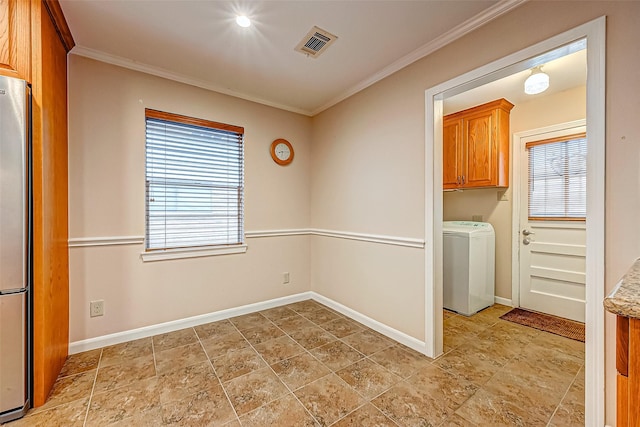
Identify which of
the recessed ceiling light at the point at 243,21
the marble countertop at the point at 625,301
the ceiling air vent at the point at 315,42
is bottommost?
the marble countertop at the point at 625,301

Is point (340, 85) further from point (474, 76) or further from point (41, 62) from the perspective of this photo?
point (41, 62)

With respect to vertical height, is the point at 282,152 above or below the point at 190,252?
above

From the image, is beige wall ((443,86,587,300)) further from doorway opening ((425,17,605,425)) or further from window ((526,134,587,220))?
doorway opening ((425,17,605,425))

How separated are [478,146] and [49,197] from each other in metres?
4.05

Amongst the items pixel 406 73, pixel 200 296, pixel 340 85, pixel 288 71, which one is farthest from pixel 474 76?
pixel 200 296

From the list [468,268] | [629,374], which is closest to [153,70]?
[629,374]

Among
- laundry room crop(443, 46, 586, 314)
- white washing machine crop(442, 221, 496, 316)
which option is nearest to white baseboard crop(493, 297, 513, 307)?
laundry room crop(443, 46, 586, 314)

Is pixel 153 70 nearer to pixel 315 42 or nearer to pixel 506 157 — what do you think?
pixel 315 42

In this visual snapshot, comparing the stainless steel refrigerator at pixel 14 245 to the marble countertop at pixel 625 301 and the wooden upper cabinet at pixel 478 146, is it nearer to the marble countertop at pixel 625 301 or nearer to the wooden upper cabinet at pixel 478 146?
the marble countertop at pixel 625 301

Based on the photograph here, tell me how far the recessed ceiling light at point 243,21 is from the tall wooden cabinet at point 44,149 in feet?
3.62

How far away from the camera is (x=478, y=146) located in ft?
10.8

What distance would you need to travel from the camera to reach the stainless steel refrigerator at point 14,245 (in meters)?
1.49

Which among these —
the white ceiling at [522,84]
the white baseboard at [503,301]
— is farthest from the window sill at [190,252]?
the white baseboard at [503,301]

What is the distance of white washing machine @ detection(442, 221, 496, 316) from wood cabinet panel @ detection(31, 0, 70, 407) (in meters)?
3.56
